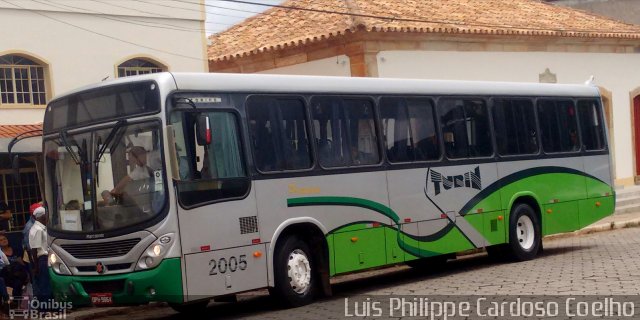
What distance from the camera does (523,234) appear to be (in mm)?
16281

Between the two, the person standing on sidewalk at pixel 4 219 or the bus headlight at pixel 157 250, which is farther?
the person standing on sidewalk at pixel 4 219

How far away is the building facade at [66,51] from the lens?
17.7 m

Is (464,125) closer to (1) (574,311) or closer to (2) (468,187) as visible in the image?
(2) (468,187)

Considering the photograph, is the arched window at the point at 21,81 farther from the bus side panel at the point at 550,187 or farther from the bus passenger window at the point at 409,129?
the bus side panel at the point at 550,187

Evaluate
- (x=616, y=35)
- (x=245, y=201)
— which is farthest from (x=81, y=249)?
(x=616, y=35)

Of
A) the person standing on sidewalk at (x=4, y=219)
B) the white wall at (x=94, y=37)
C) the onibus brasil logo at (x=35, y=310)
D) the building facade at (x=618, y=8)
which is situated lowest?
the onibus brasil logo at (x=35, y=310)

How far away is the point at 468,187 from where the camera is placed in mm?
14906

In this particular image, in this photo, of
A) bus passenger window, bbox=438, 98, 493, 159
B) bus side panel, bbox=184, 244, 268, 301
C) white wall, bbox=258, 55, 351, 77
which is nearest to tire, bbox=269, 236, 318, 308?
bus side panel, bbox=184, 244, 268, 301

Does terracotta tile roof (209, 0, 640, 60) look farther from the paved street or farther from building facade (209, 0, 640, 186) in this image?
the paved street

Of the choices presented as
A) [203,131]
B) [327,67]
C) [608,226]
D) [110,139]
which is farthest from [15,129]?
[608,226]

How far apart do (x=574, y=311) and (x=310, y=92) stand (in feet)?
14.4

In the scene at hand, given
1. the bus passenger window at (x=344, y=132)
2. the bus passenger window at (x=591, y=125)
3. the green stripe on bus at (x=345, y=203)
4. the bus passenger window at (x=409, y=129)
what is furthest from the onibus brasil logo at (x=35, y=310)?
the bus passenger window at (x=591, y=125)

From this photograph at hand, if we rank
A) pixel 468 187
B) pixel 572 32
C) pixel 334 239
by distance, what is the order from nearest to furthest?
pixel 334 239, pixel 468 187, pixel 572 32

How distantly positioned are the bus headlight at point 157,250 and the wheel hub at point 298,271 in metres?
1.85
